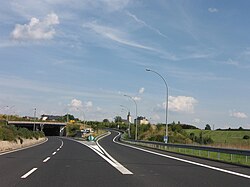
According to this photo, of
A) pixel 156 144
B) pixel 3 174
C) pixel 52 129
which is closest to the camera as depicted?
pixel 3 174

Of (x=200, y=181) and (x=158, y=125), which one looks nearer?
(x=200, y=181)

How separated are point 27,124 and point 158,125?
55.7 m

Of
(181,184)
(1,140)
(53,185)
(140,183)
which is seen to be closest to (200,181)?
(181,184)

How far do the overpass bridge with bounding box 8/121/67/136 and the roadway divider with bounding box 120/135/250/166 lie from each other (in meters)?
76.9

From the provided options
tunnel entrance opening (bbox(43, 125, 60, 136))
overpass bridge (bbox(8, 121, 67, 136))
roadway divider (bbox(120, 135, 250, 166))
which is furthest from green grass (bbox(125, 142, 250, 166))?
tunnel entrance opening (bbox(43, 125, 60, 136))

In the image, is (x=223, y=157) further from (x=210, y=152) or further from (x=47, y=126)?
(x=47, y=126)

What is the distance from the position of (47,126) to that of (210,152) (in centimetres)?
12070

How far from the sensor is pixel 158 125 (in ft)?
312

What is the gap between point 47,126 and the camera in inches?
5728

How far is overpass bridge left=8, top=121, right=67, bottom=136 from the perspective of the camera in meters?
129

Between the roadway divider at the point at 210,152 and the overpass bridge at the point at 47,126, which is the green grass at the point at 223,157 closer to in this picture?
the roadway divider at the point at 210,152

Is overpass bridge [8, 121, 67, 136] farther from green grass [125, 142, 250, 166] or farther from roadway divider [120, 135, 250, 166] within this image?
green grass [125, 142, 250, 166]

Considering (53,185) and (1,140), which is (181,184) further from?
(1,140)

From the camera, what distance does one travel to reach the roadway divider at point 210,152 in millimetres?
21328
